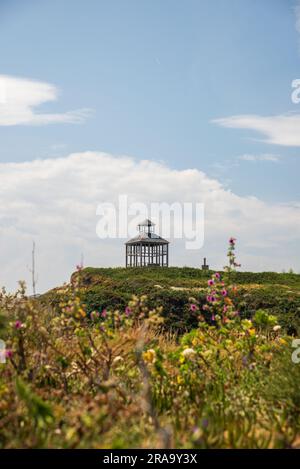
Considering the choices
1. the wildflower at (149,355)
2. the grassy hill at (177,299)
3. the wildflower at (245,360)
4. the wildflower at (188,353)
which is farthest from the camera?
the grassy hill at (177,299)

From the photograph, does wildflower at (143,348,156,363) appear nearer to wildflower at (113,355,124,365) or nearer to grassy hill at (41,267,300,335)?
wildflower at (113,355,124,365)

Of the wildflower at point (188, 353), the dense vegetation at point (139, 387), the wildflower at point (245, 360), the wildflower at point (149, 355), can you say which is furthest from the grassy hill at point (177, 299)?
the wildflower at point (149, 355)

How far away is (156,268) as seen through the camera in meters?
21.5

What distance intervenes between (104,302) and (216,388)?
8.03 m

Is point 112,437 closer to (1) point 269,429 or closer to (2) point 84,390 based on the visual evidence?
(1) point 269,429

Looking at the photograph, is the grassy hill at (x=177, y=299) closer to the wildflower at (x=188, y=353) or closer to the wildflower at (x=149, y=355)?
the wildflower at (x=188, y=353)

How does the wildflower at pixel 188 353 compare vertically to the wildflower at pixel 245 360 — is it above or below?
above

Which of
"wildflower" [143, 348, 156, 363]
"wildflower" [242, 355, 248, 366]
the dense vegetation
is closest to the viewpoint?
the dense vegetation

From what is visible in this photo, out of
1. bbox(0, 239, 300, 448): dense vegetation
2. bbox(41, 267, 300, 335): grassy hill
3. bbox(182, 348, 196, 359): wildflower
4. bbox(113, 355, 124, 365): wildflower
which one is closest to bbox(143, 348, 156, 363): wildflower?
bbox(0, 239, 300, 448): dense vegetation

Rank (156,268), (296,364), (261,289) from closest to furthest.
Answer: (296,364) → (261,289) → (156,268)

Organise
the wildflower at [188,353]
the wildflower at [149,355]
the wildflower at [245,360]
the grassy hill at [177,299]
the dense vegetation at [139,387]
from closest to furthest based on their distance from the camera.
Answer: the dense vegetation at [139,387], the wildflower at [149,355], the wildflower at [188,353], the wildflower at [245,360], the grassy hill at [177,299]

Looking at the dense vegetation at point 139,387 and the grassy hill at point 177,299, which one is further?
the grassy hill at point 177,299

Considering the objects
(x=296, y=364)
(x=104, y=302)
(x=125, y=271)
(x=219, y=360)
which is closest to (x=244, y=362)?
(x=219, y=360)
